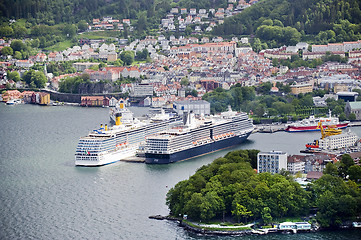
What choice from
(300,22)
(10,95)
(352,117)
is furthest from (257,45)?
(352,117)

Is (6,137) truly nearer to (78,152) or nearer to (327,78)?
(78,152)

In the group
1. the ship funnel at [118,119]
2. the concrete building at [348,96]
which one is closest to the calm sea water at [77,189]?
the ship funnel at [118,119]

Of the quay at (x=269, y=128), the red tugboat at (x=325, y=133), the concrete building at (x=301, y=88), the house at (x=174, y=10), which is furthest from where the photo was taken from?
the house at (x=174, y=10)

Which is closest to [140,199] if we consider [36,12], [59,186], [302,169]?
[59,186]

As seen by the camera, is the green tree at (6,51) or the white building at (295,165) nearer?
the white building at (295,165)

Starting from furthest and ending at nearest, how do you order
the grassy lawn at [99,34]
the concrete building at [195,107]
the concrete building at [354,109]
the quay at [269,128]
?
the grassy lawn at [99,34], the concrete building at [195,107], the concrete building at [354,109], the quay at [269,128]

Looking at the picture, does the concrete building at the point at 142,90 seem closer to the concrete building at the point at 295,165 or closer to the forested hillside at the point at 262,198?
the concrete building at the point at 295,165

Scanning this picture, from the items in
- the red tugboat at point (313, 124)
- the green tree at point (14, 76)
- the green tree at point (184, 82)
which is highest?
the green tree at point (14, 76)

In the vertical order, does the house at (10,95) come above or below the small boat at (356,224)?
above
